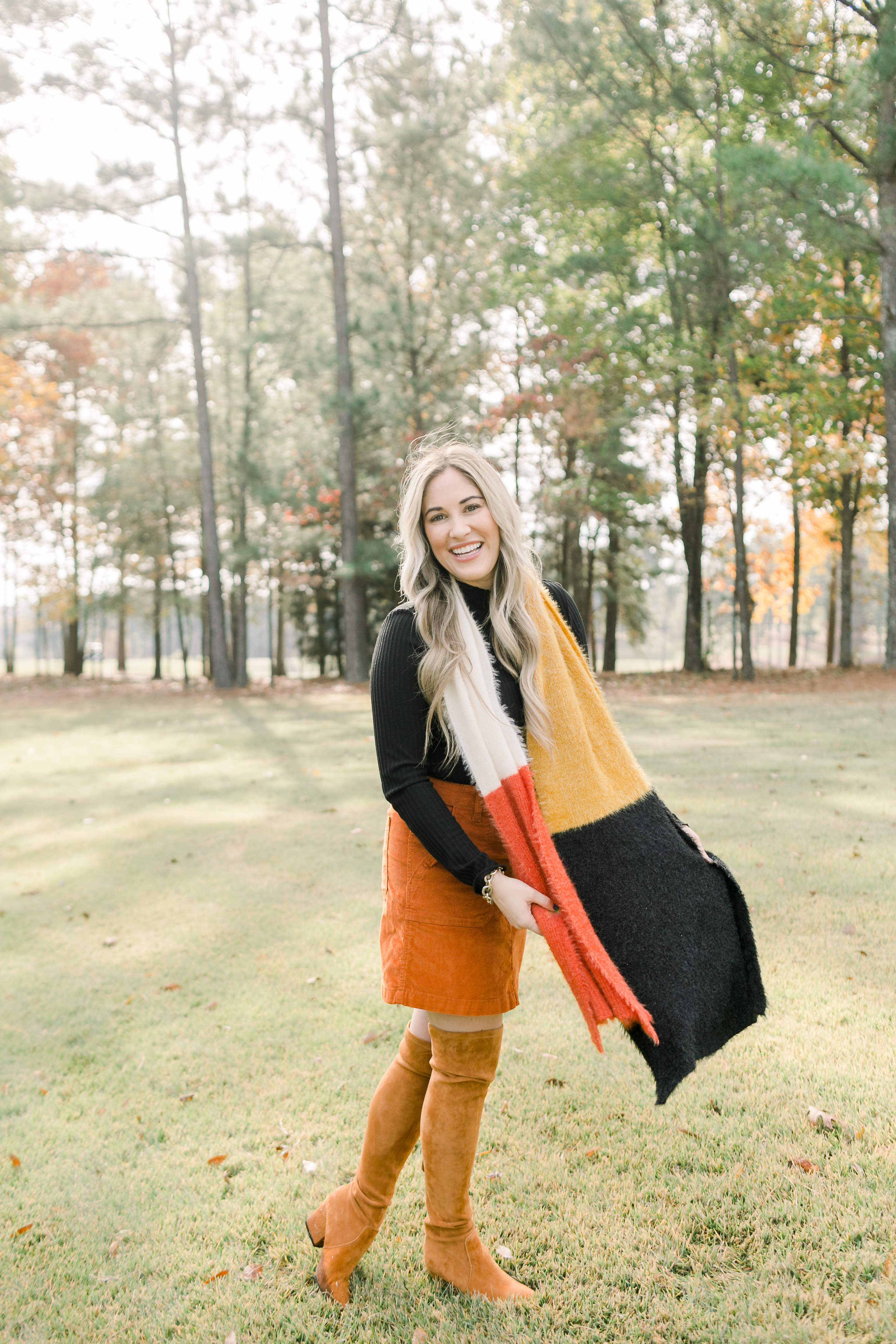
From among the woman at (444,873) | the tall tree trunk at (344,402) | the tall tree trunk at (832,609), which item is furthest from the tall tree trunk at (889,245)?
the woman at (444,873)

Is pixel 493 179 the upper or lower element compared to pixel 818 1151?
upper

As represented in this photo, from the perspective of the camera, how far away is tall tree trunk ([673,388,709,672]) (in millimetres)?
21219

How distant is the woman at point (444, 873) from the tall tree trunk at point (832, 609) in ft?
91.3

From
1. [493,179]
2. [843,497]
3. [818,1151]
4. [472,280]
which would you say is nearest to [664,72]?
[493,179]

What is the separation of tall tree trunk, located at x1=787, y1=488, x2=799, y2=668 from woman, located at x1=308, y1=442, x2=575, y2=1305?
24382mm

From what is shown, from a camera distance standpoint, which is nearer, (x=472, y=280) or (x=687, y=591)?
(x=472, y=280)

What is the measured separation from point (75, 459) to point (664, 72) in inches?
736

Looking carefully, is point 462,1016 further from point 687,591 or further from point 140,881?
point 687,591

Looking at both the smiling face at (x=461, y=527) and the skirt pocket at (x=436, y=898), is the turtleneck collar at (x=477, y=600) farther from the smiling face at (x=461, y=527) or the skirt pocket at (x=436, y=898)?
the skirt pocket at (x=436, y=898)

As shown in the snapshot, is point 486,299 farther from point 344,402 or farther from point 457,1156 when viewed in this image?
point 457,1156


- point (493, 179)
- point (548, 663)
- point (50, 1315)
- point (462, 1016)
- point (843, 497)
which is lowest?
point (50, 1315)

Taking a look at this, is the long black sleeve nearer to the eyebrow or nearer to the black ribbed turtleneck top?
the black ribbed turtleneck top

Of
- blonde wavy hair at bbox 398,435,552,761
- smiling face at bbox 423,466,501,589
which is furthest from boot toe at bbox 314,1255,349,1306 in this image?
smiling face at bbox 423,466,501,589

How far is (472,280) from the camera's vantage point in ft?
65.3
